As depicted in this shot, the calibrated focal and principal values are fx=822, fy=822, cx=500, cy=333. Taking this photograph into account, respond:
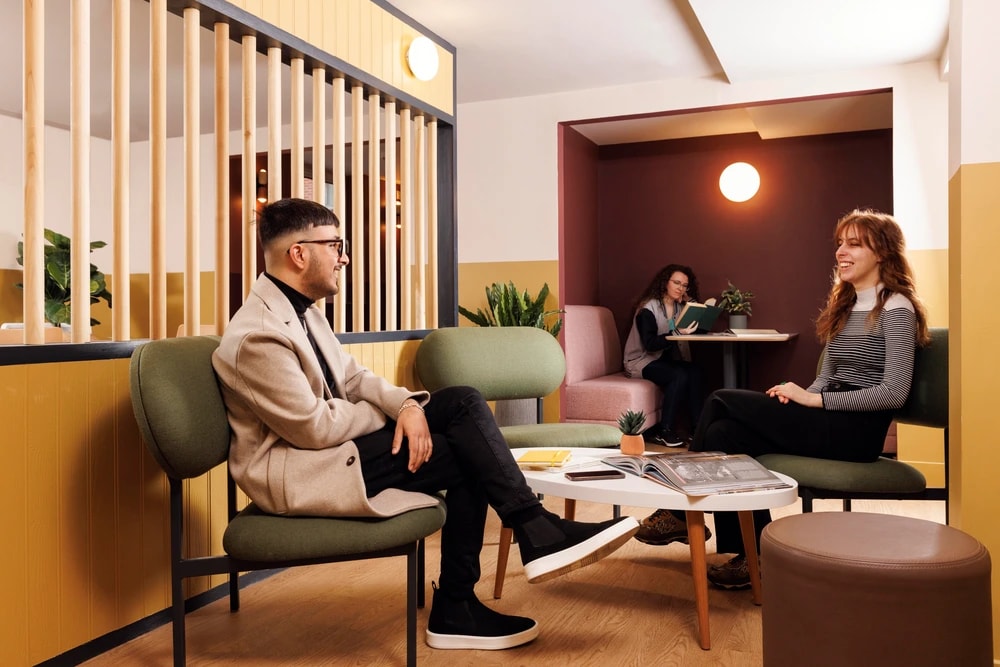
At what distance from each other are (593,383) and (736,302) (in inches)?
58.6

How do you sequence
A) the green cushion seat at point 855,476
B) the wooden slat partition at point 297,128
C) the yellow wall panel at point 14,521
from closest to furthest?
the yellow wall panel at point 14,521, the green cushion seat at point 855,476, the wooden slat partition at point 297,128

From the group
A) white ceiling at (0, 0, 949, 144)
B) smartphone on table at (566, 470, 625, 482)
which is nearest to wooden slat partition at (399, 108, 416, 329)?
white ceiling at (0, 0, 949, 144)

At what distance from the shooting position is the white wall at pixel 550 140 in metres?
4.80

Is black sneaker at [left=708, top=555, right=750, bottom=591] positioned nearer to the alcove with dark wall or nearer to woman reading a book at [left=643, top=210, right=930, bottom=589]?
woman reading a book at [left=643, top=210, right=930, bottom=589]

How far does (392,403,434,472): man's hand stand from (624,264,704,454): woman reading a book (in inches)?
150

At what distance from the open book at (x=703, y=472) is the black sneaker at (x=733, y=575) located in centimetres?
47

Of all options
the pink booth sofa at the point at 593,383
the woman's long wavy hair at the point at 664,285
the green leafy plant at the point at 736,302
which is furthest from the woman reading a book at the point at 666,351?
the green leafy plant at the point at 736,302

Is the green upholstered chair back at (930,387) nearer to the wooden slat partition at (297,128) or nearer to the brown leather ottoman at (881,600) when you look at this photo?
the brown leather ottoman at (881,600)

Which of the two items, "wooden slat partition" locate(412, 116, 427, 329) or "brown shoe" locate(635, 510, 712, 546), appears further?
"wooden slat partition" locate(412, 116, 427, 329)

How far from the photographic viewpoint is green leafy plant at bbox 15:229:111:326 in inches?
229

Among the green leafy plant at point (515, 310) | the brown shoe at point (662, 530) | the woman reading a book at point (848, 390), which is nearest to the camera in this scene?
the woman reading a book at point (848, 390)

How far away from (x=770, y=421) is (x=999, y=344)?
0.83m

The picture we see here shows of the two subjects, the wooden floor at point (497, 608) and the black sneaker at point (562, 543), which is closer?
the black sneaker at point (562, 543)

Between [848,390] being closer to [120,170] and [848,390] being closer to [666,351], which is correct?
[120,170]
